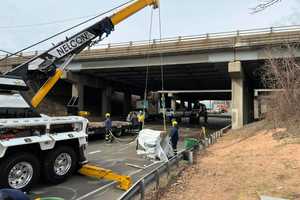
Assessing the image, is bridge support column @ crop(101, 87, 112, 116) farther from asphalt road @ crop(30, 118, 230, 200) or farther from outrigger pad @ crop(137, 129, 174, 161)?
outrigger pad @ crop(137, 129, 174, 161)

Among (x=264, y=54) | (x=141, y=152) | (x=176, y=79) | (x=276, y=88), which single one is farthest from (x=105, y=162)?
(x=176, y=79)

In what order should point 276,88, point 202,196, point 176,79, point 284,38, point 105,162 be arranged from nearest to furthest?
point 202,196, point 105,162, point 276,88, point 284,38, point 176,79

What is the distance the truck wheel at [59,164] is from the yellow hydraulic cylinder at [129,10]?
7647 millimetres

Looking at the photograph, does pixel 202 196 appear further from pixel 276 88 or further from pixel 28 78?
pixel 276 88

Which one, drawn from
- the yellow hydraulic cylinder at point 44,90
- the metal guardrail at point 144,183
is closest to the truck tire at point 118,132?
the yellow hydraulic cylinder at point 44,90

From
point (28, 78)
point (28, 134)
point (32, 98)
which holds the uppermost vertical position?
point (28, 78)

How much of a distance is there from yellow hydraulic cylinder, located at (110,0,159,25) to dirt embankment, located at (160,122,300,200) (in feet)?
24.0

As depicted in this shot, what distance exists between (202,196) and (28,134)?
4452 mm

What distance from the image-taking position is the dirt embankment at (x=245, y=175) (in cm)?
713

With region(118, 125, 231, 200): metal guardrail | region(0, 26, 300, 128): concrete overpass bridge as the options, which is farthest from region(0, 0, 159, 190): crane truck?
region(0, 26, 300, 128): concrete overpass bridge

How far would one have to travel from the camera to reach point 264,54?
2667 centimetres

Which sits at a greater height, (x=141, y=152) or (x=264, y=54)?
(x=264, y=54)

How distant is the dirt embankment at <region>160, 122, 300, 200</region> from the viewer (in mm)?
7129

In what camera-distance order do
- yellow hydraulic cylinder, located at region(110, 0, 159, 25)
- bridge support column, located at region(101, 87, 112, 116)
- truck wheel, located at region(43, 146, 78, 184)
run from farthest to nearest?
bridge support column, located at region(101, 87, 112, 116) < yellow hydraulic cylinder, located at region(110, 0, 159, 25) < truck wheel, located at region(43, 146, 78, 184)
